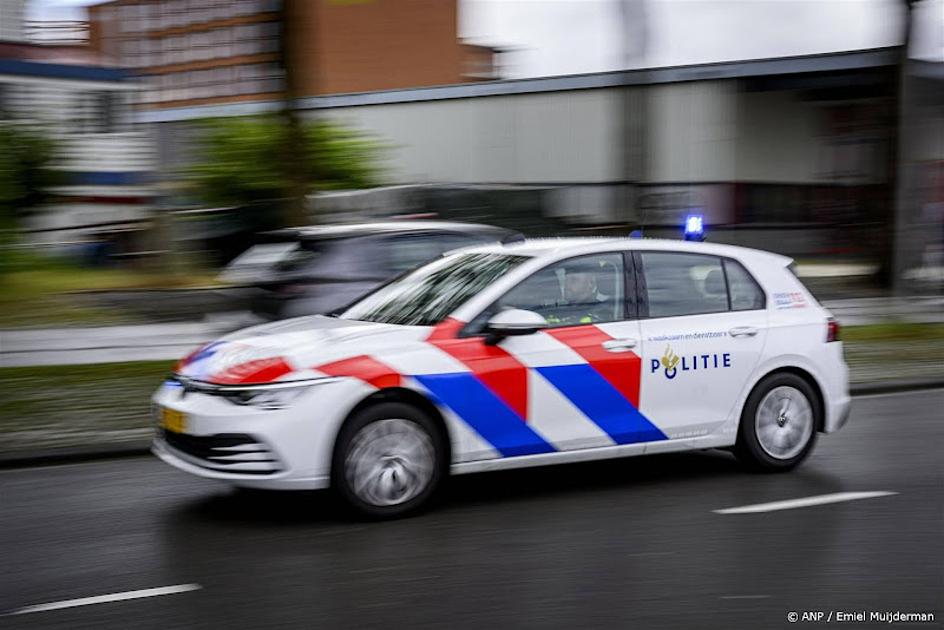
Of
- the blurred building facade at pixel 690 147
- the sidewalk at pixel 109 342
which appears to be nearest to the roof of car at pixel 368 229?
the sidewalk at pixel 109 342

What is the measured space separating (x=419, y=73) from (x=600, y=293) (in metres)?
71.6

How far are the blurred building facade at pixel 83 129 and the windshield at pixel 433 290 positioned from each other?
2290 centimetres

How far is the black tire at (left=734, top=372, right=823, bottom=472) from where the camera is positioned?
7867 millimetres

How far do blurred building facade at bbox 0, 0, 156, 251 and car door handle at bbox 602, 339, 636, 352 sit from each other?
942 inches

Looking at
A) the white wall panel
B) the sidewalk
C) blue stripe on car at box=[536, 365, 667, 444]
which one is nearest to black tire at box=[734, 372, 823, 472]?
blue stripe on car at box=[536, 365, 667, 444]

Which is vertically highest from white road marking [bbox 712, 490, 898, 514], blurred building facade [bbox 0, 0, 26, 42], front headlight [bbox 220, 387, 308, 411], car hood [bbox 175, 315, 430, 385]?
blurred building facade [bbox 0, 0, 26, 42]

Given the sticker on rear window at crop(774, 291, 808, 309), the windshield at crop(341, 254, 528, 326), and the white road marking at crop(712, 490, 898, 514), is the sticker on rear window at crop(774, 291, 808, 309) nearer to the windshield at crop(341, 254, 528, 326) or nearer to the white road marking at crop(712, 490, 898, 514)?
the white road marking at crop(712, 490, 898, 514)

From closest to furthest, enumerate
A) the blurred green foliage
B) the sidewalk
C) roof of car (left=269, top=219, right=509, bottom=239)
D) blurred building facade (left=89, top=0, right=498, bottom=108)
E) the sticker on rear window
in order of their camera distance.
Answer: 1. the sticker on rear window
2. roof of car (left=269, top=219, right=509, bottom=239)
3. the sidewalk
4. the blurred green foliage
5. blurred building facade (left=89, top=0, right=498, bottom=108)

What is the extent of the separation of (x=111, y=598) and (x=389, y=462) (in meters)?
1.73

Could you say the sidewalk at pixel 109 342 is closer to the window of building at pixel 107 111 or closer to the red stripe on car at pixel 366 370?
the red stripe on car at pixel 366 370

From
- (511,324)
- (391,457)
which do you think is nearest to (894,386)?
(511,324)

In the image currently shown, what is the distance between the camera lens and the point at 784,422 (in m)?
8.00

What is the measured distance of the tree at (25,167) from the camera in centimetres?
2456

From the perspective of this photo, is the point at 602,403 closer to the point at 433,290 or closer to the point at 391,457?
the point at 433,290
